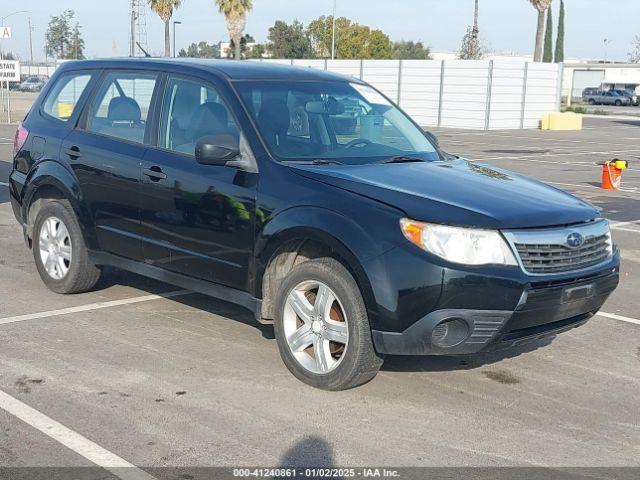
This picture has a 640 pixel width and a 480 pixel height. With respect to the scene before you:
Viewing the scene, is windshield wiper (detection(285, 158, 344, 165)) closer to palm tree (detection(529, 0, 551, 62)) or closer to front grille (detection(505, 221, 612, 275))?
front grille (detection(505, 221, 612, 275))

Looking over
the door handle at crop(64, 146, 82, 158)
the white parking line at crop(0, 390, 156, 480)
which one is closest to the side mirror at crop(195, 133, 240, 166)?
the door handle at crop(64, 146, 82, 158)

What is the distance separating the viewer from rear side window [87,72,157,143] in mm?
6348

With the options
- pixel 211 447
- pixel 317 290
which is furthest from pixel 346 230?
pixel 211 447

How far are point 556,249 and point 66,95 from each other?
4.22m

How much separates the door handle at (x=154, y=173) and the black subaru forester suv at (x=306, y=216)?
0.02 m

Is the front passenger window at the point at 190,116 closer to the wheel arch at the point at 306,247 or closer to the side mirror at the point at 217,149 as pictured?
the side mirror at the point at 217,149

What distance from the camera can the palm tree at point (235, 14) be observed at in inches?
1812

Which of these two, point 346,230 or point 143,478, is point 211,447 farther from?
point 346,230

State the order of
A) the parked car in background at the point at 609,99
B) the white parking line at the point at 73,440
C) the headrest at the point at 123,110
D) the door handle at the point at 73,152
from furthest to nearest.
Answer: the parked car in background at the point at 609,99 → the door handle at the point at 73,152 → the headrest at the point at 123,110 → the white parking line at the point at 73,440

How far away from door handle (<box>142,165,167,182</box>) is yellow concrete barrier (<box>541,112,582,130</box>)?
3774 cm

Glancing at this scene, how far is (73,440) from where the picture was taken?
4359 millimetres

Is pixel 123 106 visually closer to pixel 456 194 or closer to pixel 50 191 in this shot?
pixel 50 191

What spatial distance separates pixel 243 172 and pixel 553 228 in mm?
1859

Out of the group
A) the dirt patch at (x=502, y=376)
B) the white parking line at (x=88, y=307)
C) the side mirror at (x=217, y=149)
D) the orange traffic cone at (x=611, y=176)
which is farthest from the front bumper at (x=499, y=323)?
the orange traffic cone at (x=611, y=176)
